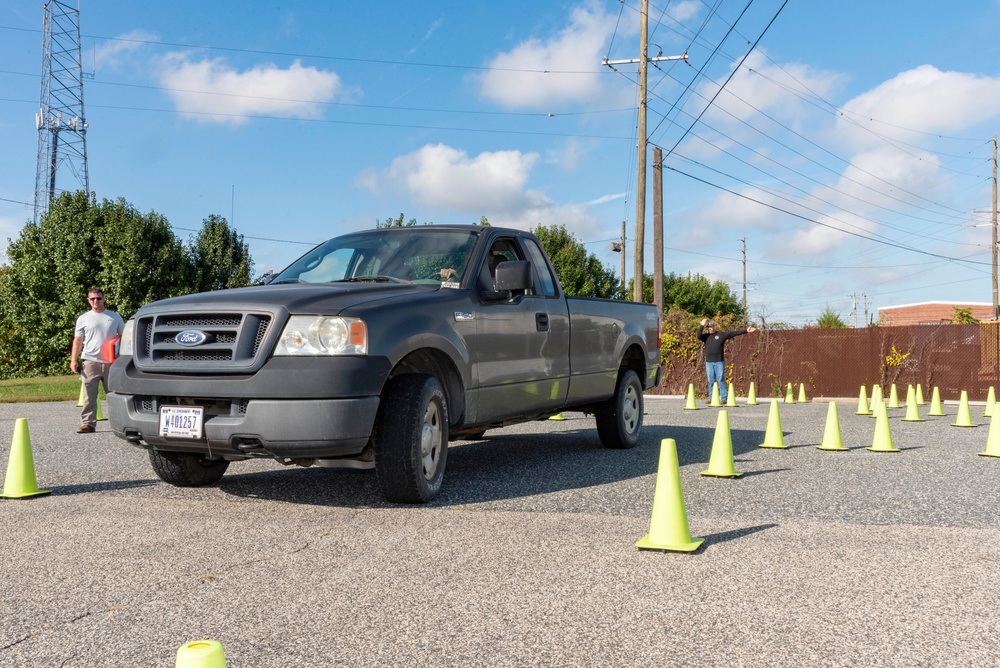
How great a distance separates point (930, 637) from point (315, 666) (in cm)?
232

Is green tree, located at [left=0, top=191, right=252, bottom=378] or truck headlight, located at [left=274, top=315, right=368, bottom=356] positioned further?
green tree, located at [left=0, top=191, right=252, bottom=378]

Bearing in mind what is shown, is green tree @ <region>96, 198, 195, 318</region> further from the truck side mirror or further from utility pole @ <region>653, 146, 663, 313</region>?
the truck side mirror

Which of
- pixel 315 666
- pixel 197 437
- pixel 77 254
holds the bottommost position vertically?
pixel 315 666

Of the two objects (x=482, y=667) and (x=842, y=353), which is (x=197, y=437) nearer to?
(x=482, y=667)

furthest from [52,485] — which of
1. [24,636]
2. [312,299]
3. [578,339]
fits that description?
[578,339]

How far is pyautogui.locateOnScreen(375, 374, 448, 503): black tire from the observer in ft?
18.7

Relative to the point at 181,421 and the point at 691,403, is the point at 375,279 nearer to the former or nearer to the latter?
the point at 181,421

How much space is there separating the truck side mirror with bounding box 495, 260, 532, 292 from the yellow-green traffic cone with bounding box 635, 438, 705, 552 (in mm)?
2103

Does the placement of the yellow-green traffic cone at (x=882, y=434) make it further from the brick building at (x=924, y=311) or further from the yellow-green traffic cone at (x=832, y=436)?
the brick building at (x=924, y=311)

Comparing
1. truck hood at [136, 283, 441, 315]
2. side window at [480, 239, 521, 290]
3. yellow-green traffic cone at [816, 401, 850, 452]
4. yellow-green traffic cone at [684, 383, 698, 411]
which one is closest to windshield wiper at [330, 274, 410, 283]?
truck hood at [136, 283, 441, 315]

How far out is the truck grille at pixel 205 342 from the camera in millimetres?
5496

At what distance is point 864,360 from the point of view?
74.1 ft

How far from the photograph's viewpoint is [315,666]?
10.1 ft

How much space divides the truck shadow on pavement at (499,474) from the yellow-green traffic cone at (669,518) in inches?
68.4
